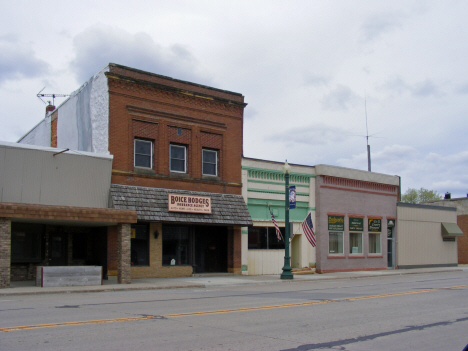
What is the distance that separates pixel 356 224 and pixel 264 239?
23.0ft

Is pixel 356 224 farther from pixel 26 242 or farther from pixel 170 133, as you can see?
pixel 26 242

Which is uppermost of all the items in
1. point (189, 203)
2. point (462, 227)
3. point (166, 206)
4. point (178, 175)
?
point (178, 175)

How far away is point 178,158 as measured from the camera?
24.6m

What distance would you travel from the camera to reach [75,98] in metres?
26.0

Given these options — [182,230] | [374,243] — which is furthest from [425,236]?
[182,230]

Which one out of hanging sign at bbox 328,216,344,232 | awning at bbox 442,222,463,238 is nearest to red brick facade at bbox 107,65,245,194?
hanging sign at bbox 328,216,344,232

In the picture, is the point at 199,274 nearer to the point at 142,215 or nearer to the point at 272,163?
the point at 142,215

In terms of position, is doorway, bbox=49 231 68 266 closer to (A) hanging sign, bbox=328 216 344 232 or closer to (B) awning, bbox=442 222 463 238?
(A) hanging sign, bbox=328 216 344 232

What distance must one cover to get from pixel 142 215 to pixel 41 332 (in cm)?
1311

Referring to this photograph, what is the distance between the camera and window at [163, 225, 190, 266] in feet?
78.4

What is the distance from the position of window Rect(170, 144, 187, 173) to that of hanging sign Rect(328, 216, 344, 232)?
32.3 ft

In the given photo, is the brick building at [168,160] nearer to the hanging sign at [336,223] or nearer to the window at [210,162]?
the window at [210,162]

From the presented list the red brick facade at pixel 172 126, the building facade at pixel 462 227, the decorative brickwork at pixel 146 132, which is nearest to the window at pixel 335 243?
the red brick facade at pixel 172 126

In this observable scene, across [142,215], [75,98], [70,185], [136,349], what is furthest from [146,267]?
[136,349]
